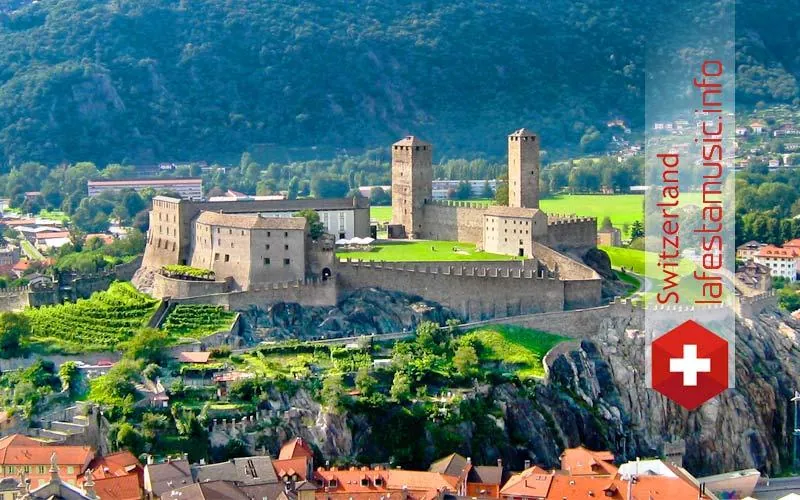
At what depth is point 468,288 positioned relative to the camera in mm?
80938

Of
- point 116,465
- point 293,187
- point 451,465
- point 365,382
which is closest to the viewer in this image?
point 116,465

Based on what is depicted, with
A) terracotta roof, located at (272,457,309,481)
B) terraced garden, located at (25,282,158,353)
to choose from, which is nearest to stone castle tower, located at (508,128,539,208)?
terraced garden, located at (25,282,158,353)

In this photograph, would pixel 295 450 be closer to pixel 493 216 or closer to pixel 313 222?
pixel 313 222

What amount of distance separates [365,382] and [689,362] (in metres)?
16.7

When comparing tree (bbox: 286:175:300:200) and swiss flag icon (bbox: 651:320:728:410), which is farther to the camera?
tree (bbox: 286:175:300:200)

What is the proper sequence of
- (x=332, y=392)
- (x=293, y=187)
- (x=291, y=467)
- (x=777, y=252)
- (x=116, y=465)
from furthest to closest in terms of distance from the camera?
1. (x=293, y=187)
2. (x=777, y=252)
3. (x=332, y=392)
4. (x=291, y=467)
5. (x=116, y=465)

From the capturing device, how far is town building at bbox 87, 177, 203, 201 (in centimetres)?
14956

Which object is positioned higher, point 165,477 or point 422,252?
point 422,252

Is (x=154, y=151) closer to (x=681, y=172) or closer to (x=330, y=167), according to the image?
(x=330, y=167)

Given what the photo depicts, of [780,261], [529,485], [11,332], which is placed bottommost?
[529,485]

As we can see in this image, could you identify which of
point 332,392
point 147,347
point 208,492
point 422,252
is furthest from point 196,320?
point 208,492

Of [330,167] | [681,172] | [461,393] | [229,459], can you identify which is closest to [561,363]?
[461,393]

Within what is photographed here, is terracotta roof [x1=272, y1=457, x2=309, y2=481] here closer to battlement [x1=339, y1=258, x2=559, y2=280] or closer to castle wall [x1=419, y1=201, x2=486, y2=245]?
battlement [x1=339, y1=258, x2=559, y2=280]

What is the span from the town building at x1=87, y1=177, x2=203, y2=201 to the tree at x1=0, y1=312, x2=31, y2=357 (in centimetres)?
7157
